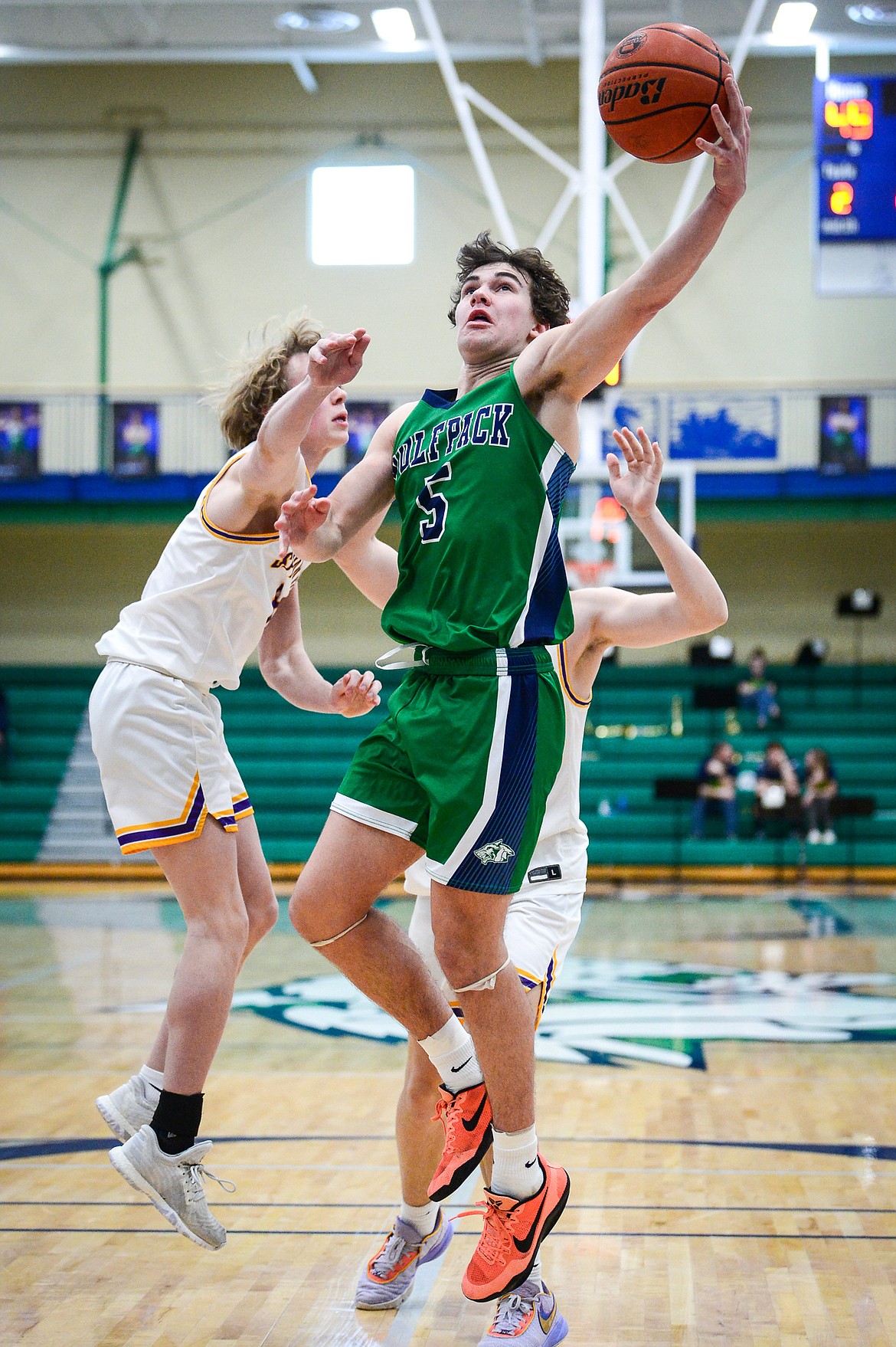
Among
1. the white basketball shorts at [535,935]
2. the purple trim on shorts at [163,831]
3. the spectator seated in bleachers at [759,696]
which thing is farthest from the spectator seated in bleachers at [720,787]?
the purple trim on shorts at [163,831]

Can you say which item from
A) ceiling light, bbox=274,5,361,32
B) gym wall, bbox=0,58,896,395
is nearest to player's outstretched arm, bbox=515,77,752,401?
ceiling light, bbox=274,5,361,32

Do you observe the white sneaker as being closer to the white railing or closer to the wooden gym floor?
the wooden gym floor

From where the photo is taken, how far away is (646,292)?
2758mm

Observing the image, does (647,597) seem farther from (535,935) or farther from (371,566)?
(535,935)

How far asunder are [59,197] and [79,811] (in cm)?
929

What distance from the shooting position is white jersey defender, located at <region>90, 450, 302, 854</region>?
3371 millimetres

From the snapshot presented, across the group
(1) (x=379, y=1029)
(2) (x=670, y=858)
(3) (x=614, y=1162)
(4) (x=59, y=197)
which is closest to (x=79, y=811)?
(2) (x=670, y=858)

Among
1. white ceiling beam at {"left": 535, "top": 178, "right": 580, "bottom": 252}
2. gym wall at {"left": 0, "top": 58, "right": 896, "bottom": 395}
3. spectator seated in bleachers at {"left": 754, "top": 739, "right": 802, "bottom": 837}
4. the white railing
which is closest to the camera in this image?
spectator seated in bleachers at {"left": 754, "top": 739, "right": 802, "bottom": 837}

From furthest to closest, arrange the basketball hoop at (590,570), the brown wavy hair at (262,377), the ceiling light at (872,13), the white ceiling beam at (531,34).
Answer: the white ceiling beam at (531,34) → the ceiling light at (872,13) → the basketball hoop at (590,570) → the brown wavy hair at (262,377)

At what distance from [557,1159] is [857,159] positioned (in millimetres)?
9665

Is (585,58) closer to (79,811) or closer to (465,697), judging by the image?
(79,811)

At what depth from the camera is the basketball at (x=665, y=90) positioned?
297 centimetres

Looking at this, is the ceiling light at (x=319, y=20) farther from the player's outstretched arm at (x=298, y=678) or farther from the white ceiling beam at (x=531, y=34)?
the player's outstretched arm at (x=298, y=678)

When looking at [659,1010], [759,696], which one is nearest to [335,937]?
[659,1010]
